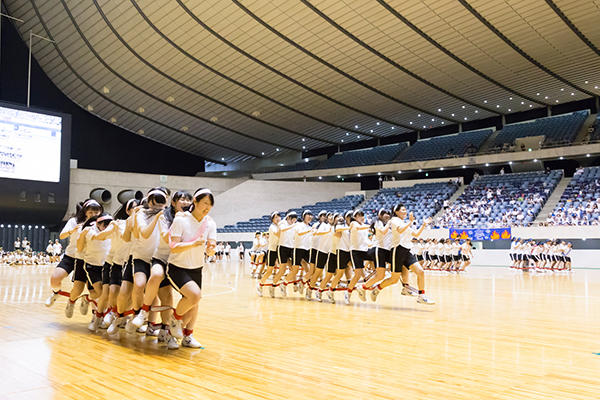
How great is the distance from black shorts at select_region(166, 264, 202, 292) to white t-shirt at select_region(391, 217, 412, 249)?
4.14 meters

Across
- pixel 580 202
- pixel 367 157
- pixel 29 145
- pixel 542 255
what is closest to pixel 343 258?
pixel 542 255

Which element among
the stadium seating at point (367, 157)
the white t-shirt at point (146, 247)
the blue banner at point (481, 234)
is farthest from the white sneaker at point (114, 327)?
the stadium seating at point (367, 157)

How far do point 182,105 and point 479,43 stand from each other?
19646mm

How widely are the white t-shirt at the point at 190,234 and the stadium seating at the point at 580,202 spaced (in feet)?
76.5

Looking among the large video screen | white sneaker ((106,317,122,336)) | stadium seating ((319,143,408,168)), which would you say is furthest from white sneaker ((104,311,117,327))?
stadium seating ((319,143,408,168))

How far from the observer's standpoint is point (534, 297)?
10141 mm

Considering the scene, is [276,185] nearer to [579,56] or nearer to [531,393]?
[579,56]

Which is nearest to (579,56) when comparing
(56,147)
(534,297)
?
(534,297)

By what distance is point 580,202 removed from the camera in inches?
993

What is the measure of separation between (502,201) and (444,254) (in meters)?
8.25

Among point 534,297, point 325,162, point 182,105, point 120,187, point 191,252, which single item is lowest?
point 534,297

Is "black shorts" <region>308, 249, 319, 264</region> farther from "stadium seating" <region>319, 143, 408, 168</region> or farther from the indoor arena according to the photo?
"stadium seating" <region>319, 143, 408, 168</region>

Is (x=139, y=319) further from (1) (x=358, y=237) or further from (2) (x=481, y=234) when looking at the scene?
(2) (x=481, y=234)

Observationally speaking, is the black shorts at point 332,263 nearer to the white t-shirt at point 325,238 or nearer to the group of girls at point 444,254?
the white t-shirt at point 325,238
